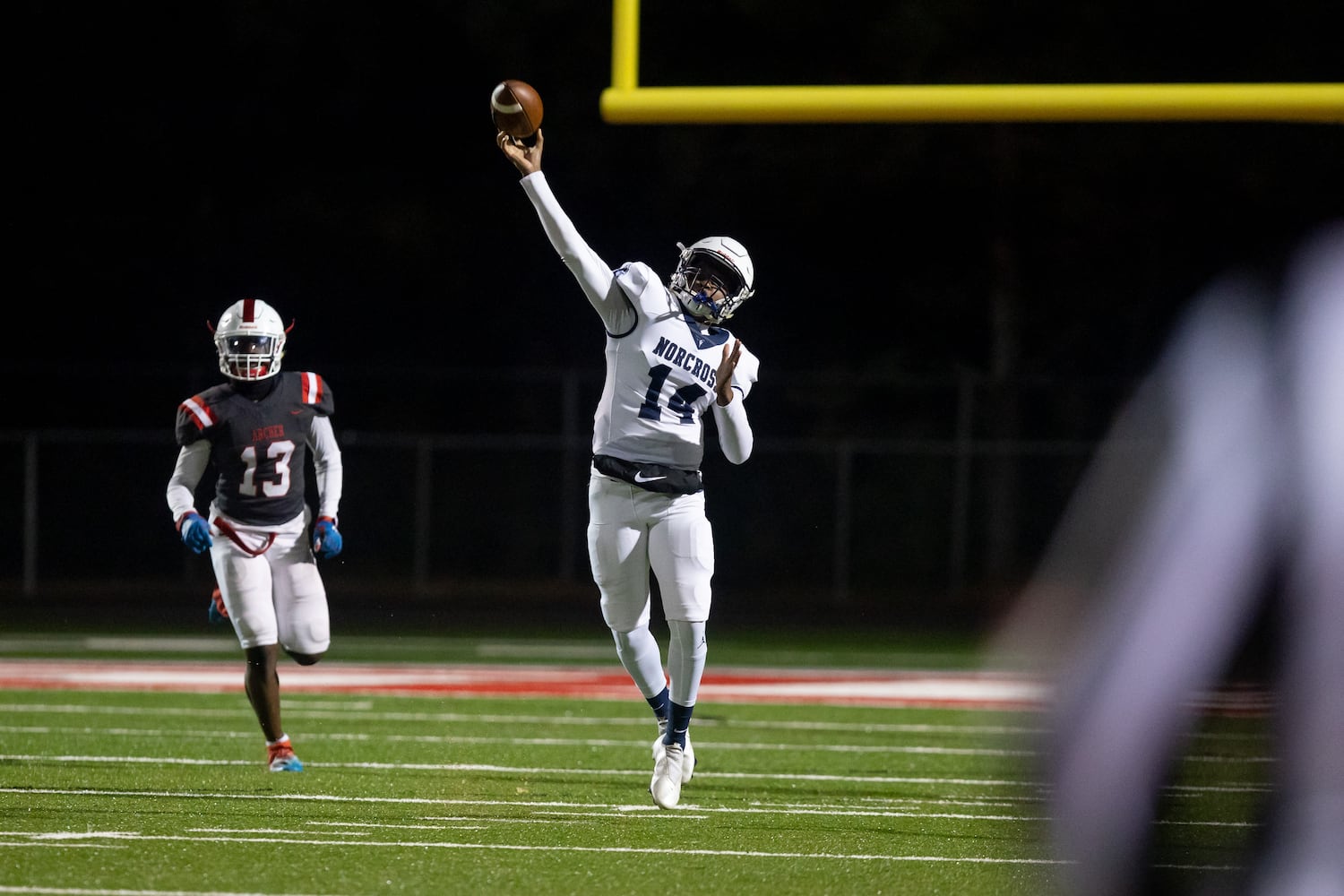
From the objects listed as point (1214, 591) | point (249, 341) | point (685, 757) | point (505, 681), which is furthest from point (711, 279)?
point (505, 681)

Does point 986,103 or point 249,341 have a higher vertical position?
point 986,103

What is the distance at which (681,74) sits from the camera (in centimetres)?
2133

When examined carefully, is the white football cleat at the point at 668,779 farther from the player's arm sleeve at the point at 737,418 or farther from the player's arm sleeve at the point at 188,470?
the player's arm sleeve at the point at 188,470

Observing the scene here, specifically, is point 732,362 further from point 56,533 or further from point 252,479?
point 56,533

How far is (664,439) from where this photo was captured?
21.4 ft

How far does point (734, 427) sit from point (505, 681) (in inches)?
221

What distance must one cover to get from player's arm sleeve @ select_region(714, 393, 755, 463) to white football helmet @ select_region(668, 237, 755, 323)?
301 mm

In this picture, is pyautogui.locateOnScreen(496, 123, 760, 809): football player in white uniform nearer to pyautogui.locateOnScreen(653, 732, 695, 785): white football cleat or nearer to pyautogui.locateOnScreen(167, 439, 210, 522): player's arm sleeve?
pyautogui.locateOnScreen(653, 732, 695, 785): white football cleat

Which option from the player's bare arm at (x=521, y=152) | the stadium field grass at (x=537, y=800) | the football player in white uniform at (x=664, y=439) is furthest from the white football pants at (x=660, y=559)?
the player's bare arm at (x=521, y=152)

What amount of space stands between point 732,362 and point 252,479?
2.00m

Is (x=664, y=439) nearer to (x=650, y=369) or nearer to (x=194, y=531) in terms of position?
(x=650, y=369)

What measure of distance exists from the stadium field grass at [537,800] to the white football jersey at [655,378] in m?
1.15

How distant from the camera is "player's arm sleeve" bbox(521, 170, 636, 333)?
20.5 ft

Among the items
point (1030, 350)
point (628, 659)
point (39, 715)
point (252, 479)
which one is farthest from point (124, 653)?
point (1030, 350)
